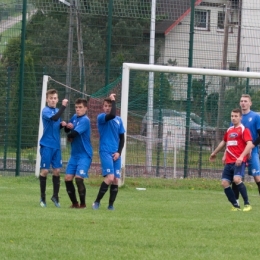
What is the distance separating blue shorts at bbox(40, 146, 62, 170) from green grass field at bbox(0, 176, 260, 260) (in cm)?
69

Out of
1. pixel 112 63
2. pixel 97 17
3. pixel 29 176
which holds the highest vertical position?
pixel 97 17

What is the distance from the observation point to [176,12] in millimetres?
19281

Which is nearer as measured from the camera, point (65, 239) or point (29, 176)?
point (65, 239)

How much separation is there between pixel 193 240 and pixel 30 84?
37.7ft

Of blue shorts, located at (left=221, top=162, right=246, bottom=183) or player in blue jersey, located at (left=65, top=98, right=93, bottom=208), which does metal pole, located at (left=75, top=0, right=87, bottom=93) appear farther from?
blue shorts, located at (left=221, top=162, right=246, bottom=183)

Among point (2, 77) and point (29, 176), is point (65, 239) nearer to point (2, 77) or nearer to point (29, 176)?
point (29, 176)

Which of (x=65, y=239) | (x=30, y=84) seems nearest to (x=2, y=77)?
(x=30, y=84)

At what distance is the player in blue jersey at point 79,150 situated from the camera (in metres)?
11.7

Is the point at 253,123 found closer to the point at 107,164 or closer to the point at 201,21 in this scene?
the point at 107,164

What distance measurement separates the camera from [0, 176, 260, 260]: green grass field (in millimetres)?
7254

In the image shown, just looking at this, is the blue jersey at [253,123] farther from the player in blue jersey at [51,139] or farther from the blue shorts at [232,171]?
the player in blue jersey at [51,139]

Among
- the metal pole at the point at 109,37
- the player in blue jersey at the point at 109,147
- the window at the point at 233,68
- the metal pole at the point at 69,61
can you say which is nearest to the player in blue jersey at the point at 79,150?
the player in blue jersey at the point at 109,147

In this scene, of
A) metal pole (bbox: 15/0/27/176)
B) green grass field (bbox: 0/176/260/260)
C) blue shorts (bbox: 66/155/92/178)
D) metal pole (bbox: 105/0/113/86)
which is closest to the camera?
green grass field (bbox: 0/176/260/260)

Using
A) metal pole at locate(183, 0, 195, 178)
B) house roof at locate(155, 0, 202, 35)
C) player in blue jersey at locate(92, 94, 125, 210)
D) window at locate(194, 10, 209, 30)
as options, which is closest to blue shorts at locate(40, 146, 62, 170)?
player in blue jersey at locate(92, 94, 125, 210)
